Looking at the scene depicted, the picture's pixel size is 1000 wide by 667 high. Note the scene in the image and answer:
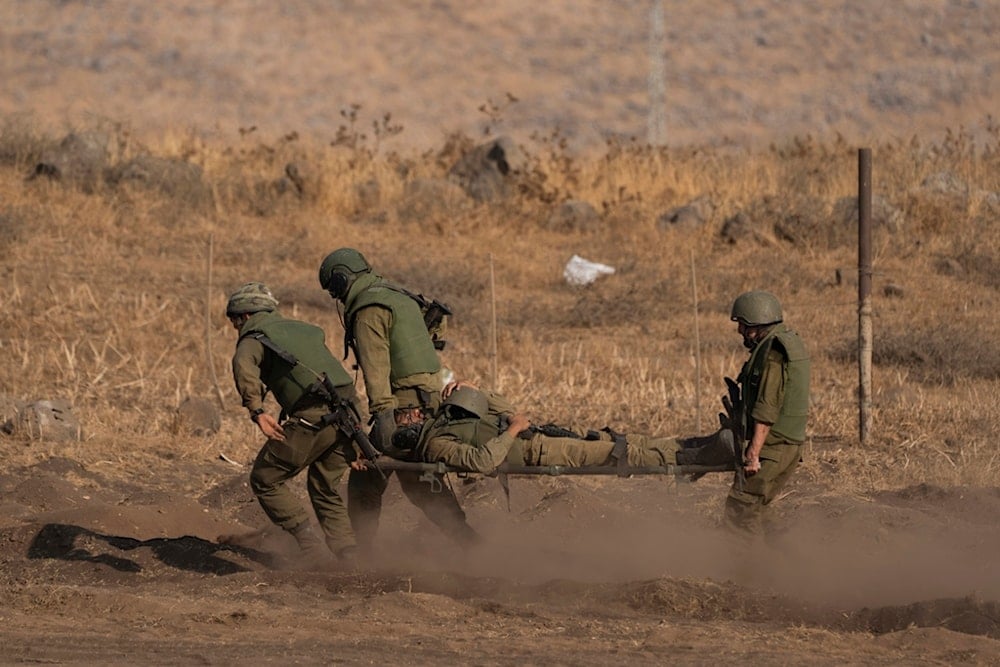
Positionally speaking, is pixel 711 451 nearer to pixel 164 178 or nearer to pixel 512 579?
pixel 512 579

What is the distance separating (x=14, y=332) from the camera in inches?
666

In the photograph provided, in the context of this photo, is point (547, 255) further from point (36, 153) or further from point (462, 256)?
point (36, 153)

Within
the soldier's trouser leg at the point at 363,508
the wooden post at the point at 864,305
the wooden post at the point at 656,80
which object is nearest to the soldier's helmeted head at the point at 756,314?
the soldier's trouser leg at the point at 363,508

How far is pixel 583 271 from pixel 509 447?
36.7 ft

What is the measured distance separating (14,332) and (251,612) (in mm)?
9506

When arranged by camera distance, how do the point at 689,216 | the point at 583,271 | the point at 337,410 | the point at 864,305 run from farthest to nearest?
the point at 689,216 < the point at 583,271 < the point at 864,305 < the point at 337,410

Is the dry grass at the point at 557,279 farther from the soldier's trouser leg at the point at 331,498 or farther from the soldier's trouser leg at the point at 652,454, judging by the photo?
the soldier's trouser leg at the point at 331,498

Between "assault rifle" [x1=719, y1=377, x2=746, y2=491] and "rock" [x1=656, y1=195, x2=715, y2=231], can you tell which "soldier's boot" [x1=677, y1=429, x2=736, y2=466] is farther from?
"rock" [x1=656, y1=195, x2=715, y2=231]

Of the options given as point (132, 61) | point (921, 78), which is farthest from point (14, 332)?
point (921, 78)

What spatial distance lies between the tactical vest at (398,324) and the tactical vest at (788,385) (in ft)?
6.49

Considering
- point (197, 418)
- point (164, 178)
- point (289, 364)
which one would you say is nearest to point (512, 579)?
point (289, 364)

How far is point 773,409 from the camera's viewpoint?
8969 millimetres

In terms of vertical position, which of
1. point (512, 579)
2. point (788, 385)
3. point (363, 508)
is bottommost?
point (512, 579)

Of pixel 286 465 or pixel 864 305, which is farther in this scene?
pixel 864 305
